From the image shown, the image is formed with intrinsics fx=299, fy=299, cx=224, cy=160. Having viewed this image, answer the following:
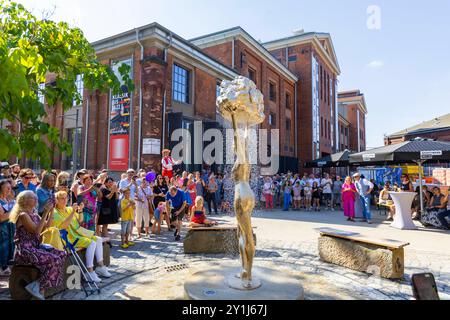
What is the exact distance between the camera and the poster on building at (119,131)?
Result: 14609mm

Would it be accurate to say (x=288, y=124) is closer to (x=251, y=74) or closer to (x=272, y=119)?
(x=272, y=119)

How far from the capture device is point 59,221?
4.42 meters

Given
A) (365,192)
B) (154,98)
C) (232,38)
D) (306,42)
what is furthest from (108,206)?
(306,42)

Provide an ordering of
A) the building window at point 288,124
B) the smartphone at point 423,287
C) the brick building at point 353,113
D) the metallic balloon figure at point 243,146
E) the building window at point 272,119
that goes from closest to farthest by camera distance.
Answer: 1. the smartphone at point 423,287
2. the metallic balloon figure at point 243,146
3. the building window at point 272,119
4. the building window at point 288,124
5. the brick building at point 353,113

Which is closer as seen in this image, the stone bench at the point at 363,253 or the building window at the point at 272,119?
the stone bench at the point at 363,253

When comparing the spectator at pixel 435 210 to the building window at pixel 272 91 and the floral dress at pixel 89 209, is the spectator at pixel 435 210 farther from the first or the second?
the building window at pixel 272 91

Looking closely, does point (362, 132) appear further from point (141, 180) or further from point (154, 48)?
point (141, 180)

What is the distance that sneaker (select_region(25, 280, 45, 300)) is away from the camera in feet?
11.0

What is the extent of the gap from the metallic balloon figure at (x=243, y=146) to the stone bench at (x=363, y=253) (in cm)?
250

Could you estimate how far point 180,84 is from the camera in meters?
16.1

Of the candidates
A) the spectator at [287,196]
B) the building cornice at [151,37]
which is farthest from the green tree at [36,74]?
the spectator at [287,196]

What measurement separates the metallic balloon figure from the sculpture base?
125mm

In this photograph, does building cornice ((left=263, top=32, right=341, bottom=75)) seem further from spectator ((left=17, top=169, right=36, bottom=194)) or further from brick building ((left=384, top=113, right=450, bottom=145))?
spectator ((left=17, top=169, right=36, bottom=194))

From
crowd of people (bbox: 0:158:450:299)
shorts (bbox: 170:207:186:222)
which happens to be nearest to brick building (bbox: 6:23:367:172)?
crowd of people (bbox: 0:158:450:299)
